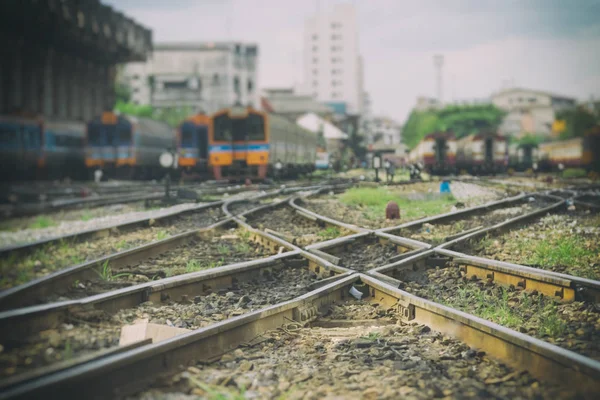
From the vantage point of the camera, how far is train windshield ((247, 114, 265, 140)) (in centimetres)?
1437

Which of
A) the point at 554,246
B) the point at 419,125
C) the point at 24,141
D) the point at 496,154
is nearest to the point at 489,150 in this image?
the point at 496,154

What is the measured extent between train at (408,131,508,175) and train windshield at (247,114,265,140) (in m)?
4.81

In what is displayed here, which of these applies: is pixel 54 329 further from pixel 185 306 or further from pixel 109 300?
pixel 185 306

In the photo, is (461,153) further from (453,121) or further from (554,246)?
(554,246)

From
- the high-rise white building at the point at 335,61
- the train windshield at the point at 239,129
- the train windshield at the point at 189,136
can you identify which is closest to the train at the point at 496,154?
the train windshield at the point at 239,129

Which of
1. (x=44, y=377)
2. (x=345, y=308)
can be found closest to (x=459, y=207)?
(x=345, y=308)

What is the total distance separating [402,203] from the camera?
26.6 ft

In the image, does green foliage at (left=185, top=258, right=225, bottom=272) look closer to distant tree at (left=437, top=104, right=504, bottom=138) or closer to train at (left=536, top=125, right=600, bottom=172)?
train at (left=536, top=125, right=600, bottom=172)

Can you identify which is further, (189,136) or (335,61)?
(335,61)

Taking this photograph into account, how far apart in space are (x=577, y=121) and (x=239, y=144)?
8716mm

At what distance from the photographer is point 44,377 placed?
5.04ft

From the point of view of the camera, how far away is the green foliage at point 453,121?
31.6 ft

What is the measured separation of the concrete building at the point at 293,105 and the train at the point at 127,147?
28.9 m

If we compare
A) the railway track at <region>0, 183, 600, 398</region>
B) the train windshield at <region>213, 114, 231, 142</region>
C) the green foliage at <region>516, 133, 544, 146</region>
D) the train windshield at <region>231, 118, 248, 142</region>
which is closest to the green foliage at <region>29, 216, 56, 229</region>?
the railway track at <region>0, 183, 600, 398</region>
